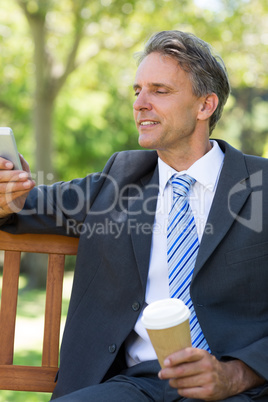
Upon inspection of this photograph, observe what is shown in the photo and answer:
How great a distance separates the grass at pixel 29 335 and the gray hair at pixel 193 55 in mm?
3148

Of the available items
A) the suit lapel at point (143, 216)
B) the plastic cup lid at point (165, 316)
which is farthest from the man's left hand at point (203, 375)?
the suit lapel at point (143, 216)

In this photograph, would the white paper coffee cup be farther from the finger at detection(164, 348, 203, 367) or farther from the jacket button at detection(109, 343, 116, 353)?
the jacket button at detection(109, 343, 116, 353)

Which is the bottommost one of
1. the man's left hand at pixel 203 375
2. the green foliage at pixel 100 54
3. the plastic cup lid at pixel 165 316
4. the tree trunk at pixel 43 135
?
the man's left hand at pixel 203 375

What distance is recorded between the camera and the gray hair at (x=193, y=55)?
282 cm

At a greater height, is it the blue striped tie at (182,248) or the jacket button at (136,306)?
the blue striped tie at (182,248)

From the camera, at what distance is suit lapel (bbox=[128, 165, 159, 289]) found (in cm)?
257

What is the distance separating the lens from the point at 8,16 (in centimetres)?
1230

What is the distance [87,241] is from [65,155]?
13.6 meters

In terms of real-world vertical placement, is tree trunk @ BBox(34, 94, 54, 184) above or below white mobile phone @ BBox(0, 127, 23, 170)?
above

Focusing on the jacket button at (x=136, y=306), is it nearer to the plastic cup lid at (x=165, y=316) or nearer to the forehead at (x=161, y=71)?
the plastic cup lid at (x=165, y=316)

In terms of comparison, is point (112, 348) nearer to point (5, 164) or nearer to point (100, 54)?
point (5, 164)

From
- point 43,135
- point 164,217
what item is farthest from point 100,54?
point 164,217

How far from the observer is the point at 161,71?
110 inches

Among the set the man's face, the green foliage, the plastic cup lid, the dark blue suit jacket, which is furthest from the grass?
the green foliage
